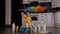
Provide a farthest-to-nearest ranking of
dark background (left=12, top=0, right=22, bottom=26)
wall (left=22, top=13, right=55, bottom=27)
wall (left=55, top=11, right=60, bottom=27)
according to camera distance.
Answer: dark background (left=12, top=0, right=22, bottom=26), wall (left=22, top=13, right=55, bottom=27), wall (left=55, top=11, right=60, bottom=27)

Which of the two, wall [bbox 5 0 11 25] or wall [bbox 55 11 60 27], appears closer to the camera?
wall [bbox 55 11 60 27]

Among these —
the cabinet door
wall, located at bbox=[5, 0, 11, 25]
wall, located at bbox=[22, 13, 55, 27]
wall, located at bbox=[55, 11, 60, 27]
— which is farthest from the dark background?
wall, located at bbox=[55, 11, 60, 27]

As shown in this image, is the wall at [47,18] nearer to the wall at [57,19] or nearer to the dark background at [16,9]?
the wall at [57,19]

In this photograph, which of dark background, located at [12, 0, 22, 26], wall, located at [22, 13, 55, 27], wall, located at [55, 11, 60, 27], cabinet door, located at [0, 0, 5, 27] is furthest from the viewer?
Answer: cabinet door, located at [0, 0, 5, 27]

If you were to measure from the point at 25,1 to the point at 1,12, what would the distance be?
1138mm

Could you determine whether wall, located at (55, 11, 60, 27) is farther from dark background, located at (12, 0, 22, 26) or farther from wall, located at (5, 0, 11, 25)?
wall, located at (5, 0, 11, 25)

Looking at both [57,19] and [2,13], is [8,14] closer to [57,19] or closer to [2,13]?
[2,13]

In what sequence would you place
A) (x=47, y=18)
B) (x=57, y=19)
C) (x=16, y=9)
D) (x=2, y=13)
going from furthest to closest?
1. (x=2, y=13)
2. (x=16, y=9)
3. (x=47, y=18)
4. (x=57, y=19)

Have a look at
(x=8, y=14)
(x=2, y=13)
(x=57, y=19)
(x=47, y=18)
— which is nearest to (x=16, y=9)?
(x=8, y=14)

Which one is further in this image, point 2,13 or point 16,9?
point 2,13

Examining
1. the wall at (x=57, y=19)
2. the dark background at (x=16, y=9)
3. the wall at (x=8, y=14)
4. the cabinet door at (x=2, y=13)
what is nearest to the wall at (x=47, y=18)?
the wall at (x=57, y=19)

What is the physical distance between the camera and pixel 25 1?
5031 millimetres

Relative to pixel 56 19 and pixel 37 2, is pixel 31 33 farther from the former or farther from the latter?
pixel 37 2

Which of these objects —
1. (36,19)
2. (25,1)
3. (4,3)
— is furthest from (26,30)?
(4,3)
